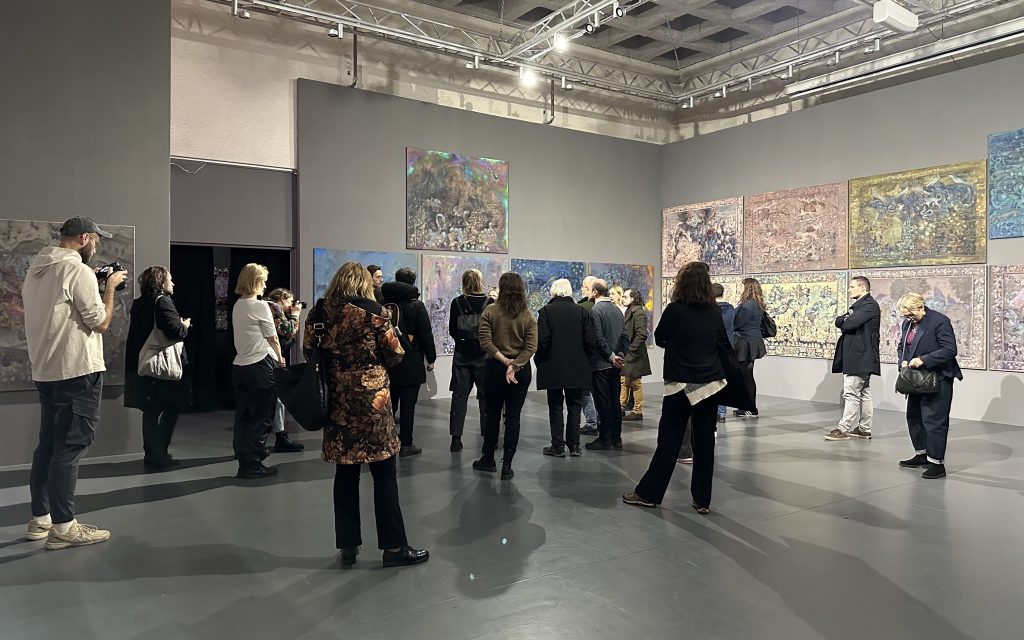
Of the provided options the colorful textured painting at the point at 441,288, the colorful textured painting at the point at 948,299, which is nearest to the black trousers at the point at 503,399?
the colorful textured painting at the point at 441,288

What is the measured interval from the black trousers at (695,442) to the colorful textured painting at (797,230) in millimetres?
7450

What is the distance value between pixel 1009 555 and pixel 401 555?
3.57 metres

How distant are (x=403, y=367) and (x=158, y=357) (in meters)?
2.13

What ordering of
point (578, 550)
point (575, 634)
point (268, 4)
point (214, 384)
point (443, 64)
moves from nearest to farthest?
point (575, 634)
point (578, 550)
point (268, 4)
point (214, 384)
point (443, 64)

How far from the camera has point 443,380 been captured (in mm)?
11461

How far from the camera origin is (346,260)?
10.8 meters

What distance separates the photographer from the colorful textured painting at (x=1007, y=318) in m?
9.18

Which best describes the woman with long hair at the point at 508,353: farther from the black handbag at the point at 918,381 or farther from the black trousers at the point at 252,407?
the black handbag at the point at 918,381

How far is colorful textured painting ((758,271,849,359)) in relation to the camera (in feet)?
37.1

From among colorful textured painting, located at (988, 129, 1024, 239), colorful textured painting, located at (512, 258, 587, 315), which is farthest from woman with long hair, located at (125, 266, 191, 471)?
colorful textured painting, located at (988, 129, 1024, 239)

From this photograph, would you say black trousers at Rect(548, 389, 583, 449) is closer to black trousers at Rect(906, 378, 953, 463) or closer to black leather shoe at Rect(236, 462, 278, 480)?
black leather shoe at Rect(236, 462, 278, 480)

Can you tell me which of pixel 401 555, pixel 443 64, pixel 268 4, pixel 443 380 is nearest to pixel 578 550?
pixel 401 555

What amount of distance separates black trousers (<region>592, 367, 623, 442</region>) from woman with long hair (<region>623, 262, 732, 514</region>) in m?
2.08

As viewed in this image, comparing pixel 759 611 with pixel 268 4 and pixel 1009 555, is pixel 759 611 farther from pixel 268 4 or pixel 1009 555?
pixel 268 4
